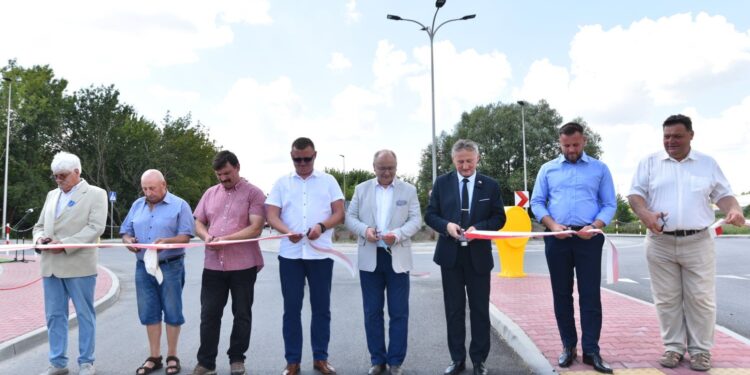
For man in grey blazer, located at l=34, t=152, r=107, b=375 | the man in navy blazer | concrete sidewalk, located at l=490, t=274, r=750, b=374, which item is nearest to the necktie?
the man in navy blazer

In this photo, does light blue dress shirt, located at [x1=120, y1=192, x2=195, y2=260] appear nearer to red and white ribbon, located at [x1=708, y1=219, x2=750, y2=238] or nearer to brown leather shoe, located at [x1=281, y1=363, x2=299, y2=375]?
brown leather shoe, located at [x1=281, y1=363, x2=299, y2=375]

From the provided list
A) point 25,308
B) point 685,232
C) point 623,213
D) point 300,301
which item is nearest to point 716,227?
point 685,232

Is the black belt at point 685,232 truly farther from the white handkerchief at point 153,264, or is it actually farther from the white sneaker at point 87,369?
the white sneaker at point 87,369

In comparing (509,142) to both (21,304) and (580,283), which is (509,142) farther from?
(580,283)

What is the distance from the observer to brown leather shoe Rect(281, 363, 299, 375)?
4823 mm

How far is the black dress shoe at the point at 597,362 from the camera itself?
14.7 feet

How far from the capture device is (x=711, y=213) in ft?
15.6

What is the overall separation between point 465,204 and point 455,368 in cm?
142

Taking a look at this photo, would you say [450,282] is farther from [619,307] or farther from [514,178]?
[514,178]

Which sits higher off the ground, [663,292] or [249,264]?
[249,264]

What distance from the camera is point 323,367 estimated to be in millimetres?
4957

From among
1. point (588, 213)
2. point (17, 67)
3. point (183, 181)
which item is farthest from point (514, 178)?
point (588, 213)

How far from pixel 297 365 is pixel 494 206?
7.34 ft

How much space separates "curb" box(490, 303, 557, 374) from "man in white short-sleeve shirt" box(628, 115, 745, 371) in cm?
99
